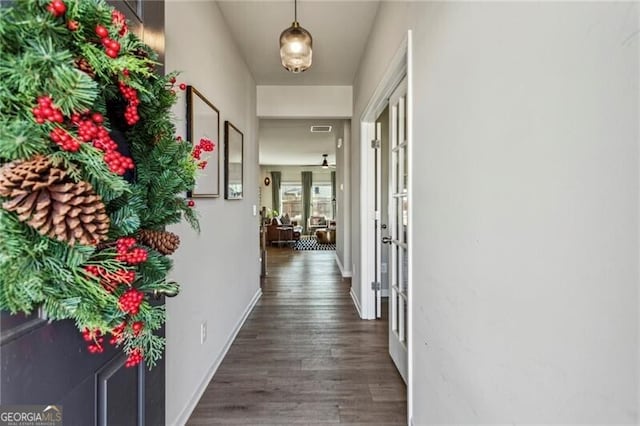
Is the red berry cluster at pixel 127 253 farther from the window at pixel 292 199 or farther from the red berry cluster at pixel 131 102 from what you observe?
the window at pixel 292 199

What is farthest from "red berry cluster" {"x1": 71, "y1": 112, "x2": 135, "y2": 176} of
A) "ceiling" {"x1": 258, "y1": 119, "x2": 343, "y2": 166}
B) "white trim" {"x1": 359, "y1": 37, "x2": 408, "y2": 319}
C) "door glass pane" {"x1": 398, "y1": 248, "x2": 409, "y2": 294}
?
"ceiling" {"x1": 258, "y1": 119, "x2": 343, "y2": 166}

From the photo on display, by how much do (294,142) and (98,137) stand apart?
7.81 metres

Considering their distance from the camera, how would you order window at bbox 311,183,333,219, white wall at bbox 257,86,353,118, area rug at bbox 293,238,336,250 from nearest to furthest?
white wall at bbox 257,86,353,118 < area rug at bbox 293,238,336,250 < window at bbox 311,183,333,219

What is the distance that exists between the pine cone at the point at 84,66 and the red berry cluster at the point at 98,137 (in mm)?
70

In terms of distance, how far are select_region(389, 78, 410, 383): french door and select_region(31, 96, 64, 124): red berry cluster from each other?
1971 millimetres

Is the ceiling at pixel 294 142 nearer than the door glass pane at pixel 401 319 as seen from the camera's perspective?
No

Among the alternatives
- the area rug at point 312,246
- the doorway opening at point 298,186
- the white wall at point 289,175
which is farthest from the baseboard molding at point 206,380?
the white wall at point 289,175

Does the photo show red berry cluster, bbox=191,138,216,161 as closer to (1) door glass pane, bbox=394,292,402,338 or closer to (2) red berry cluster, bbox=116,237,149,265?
(2) red berry cluster, bbox=116,237,149,265

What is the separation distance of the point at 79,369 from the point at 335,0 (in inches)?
106

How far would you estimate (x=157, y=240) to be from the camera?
78cm

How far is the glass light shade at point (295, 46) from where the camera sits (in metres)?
2.02

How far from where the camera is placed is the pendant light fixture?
79.7 inches

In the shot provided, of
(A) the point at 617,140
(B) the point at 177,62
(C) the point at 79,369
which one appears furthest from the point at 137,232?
(B) the point at 177,62

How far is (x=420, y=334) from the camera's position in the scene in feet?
5.47
